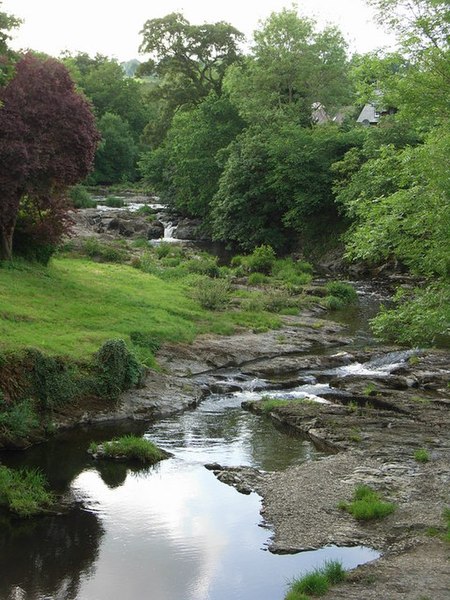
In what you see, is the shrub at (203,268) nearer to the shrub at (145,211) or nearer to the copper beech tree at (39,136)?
the copper beech tree at (39,136)

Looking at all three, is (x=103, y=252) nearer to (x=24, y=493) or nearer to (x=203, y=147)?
(x=24, y=493)

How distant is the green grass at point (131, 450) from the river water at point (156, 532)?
320 millimetres

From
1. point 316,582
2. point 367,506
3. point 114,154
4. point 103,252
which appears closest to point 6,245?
point 103,252

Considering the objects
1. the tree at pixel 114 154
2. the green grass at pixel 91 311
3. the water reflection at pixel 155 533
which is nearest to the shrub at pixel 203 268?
the green grass at pixel 91 311

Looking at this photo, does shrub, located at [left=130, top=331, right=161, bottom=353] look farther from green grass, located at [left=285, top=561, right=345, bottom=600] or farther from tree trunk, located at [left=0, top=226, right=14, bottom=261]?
green grass, located at [left=285, top=561, right=345, bottom=600]

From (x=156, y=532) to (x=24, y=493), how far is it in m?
2.82

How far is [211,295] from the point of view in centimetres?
3088

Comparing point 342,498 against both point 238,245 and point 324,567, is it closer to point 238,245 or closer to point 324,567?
point 324,567

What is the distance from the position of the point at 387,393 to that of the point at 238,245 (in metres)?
36.9

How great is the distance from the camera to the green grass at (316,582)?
10.7 metres

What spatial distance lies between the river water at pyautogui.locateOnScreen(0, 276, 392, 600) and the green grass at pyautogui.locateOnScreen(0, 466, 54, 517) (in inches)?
12.1

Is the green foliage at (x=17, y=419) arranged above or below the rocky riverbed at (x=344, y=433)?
above

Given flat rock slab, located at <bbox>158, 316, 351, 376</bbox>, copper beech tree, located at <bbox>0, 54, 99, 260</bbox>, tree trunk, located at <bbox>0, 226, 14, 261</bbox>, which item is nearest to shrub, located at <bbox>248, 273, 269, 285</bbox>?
flat rock slab, located at <bbox>158, 316, 351, 376</bbox>

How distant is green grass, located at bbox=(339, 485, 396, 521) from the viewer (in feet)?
44.7
